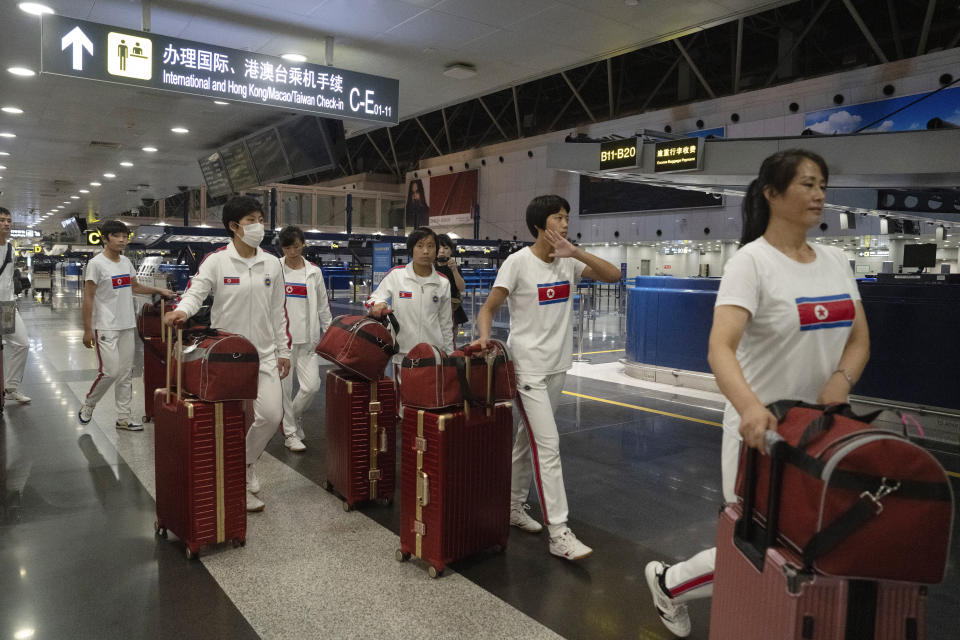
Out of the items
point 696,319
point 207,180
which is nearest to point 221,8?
point 696,319

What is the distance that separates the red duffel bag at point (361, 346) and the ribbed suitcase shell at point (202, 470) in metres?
0.64

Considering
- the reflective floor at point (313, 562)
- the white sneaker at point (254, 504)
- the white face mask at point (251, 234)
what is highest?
the white face mask at point (251, 234)

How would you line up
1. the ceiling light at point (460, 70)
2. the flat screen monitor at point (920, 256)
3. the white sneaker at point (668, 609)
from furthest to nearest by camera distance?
1. the ceiling light at point (460, 70)
2. the flat screen monitor at point (920, 256)
3. the white sneaker at point (668, 609)

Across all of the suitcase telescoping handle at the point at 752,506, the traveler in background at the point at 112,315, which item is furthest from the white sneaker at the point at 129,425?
the suitcase telescoping handle at the point at 752,506

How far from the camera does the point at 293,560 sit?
3164 millimetres

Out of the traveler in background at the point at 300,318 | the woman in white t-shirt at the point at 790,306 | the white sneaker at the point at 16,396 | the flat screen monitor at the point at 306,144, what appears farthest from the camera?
the flat screen monitor at the point at 306,144

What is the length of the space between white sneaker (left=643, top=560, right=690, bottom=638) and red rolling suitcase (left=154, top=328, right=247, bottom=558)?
6.62 feet

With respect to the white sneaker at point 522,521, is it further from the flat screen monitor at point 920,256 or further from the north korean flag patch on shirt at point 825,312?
the flat screen monitor at point 920,256

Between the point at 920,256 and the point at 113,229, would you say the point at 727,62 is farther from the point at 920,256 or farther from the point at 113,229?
the point at 113,229

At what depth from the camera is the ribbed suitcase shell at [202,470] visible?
10.3ft

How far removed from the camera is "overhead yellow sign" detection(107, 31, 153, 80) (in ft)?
18.8

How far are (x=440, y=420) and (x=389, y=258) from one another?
27.4 feet

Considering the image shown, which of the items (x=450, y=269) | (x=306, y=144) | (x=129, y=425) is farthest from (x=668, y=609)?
(x=306, y=144)

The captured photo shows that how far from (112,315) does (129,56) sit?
2297 millimetres
